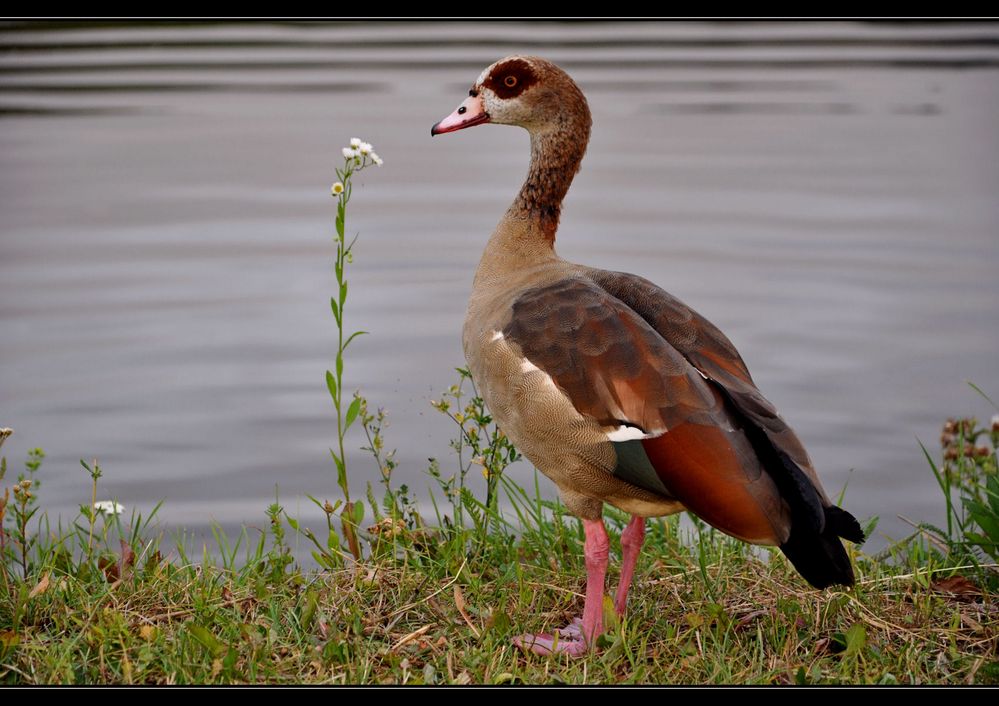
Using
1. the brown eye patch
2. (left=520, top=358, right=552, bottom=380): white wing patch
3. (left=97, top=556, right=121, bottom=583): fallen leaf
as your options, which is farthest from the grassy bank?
the brown eye patch

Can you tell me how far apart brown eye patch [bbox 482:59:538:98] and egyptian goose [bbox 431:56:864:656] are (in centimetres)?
77

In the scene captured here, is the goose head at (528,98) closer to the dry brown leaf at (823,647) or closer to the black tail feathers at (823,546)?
the black tail feathers at (823,546)

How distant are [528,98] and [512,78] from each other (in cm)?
10

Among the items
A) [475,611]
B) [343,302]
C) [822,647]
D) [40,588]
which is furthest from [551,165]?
[40,588]

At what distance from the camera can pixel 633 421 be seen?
3672 millimetres

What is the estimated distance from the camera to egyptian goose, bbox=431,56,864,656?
349 cm

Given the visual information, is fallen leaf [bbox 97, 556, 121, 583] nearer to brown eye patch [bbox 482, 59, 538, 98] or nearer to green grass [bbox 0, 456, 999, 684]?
green grass [bbox 0, 456, 999, 684]

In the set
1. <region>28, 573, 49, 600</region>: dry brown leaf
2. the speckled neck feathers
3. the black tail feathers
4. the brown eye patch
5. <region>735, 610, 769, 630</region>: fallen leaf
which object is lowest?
<region>735, 610, 769, 630</region>: fallen leaf

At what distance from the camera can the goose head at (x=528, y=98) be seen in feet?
15.8

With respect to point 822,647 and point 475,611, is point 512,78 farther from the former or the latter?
point 822,647

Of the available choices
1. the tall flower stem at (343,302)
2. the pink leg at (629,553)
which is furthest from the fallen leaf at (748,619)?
the tall flower stem at (343,302)

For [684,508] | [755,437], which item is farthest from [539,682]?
[755,437]

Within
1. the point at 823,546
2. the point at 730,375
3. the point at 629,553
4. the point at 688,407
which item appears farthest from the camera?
the point at 629,553

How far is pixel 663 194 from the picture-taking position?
35.8 ft
